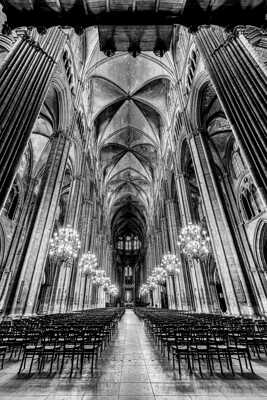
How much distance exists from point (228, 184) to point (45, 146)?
800 inches

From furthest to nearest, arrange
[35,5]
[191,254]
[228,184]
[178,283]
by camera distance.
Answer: [178,283] < [228,184] < [191,254] < [35,5]

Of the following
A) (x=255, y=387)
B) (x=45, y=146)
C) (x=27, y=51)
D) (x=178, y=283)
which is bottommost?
(x=255, y=387)

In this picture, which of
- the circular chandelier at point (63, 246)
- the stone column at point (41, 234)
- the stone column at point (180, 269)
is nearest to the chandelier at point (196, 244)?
the circular chandelier at point (63, 246)

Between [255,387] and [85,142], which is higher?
[85,142]

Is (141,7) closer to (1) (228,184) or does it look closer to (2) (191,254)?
(2) (191,254)

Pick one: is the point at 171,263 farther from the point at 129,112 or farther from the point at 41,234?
the point at 129,112

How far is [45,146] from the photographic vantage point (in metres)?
22.7

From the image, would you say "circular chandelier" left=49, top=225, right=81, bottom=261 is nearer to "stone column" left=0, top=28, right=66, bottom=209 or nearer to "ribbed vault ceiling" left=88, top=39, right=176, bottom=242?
"stone column" left=0, top=28, right=66, bottom=209

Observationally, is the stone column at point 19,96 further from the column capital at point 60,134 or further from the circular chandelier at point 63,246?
the circular chandelier at point 63,246

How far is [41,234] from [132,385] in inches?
409

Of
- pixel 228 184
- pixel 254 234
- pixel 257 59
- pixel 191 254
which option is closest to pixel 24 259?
pixel 191 254

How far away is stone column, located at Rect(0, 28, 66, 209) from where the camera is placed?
6984 mm

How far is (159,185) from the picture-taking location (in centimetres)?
3309

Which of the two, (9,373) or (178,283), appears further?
(178,283)
